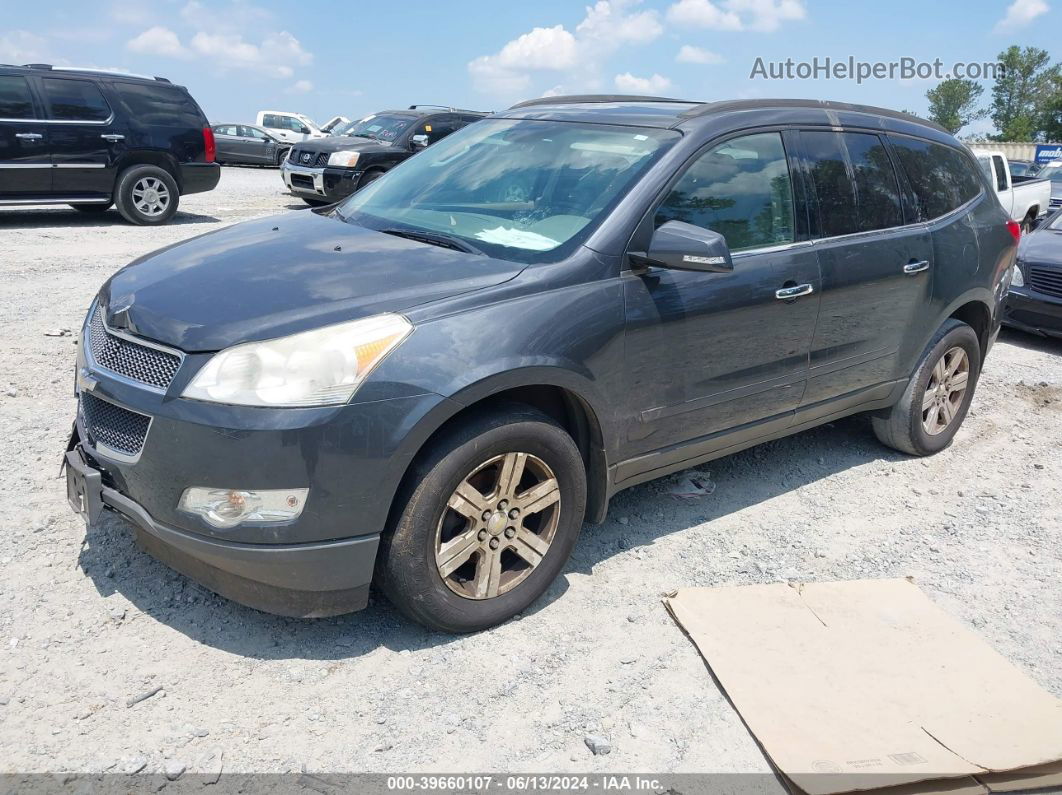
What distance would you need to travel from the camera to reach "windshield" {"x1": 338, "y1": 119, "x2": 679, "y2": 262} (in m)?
3.57

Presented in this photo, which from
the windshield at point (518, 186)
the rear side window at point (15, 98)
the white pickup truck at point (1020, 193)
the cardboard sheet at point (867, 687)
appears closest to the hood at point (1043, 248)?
the white pickup truck at point (1020, 193)

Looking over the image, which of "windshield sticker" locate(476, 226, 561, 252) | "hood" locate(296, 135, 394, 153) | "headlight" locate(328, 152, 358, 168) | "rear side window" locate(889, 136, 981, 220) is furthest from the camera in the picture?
"hood" locate(296, 135, 394, 153)

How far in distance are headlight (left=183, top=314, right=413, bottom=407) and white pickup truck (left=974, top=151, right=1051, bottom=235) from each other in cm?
1364

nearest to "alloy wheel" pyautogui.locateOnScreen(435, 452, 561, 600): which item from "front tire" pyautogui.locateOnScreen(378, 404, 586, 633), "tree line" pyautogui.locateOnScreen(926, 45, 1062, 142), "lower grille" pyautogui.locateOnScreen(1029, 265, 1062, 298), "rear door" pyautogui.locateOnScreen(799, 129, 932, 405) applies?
"front tire" pyautogui.locateOnScreen(378, 404, 586, 633)

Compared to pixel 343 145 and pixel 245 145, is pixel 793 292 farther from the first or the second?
pixel 245 145

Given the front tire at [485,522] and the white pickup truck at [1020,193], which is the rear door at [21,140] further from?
the white pickup truck at [1020,193]

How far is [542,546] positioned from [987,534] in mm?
2429

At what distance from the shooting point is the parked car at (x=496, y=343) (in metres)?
2.82

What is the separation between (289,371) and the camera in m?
2.78

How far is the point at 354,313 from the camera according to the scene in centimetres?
292

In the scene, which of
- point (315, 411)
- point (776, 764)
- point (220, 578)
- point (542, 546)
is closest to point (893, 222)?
point (542, 546)

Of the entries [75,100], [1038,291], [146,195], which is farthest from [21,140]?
[1038,291]

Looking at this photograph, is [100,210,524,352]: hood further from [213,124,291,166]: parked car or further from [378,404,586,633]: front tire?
[213,124,291,166]: parked car

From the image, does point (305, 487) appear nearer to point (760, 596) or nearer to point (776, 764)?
point (776, 764)
